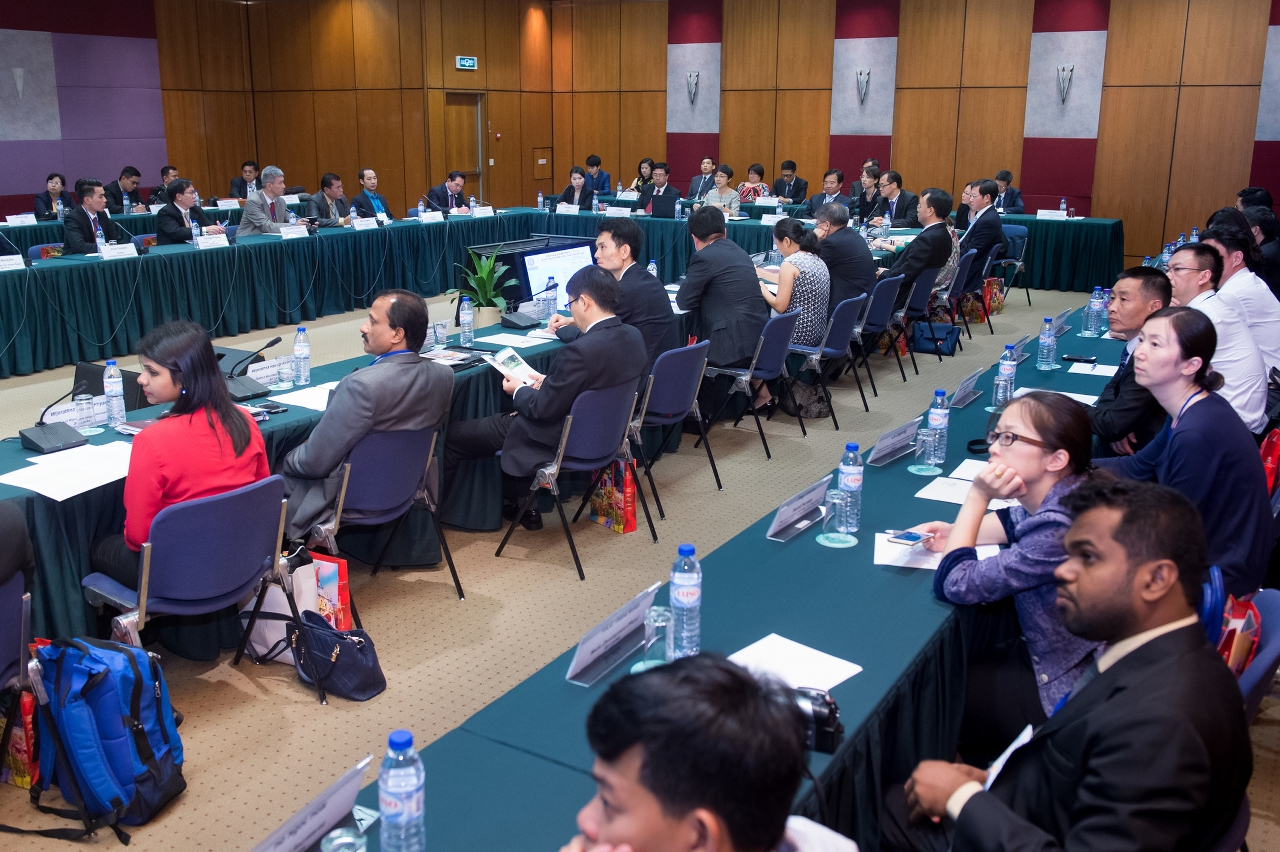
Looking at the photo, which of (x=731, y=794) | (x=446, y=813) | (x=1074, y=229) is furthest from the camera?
(x=1074, y=229)

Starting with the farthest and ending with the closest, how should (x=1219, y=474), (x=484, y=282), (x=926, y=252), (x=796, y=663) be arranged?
(x=926, y=252)
(x=484, y=282)
(x=1219, y=474)
(x=796, y=663)

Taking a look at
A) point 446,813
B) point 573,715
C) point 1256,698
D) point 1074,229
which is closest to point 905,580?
point 1256,698

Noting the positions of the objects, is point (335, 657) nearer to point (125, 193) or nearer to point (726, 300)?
point (726, 300)

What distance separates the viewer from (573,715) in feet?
6.12

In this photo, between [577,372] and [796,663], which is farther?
[577,372]

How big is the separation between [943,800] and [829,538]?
1042 mm

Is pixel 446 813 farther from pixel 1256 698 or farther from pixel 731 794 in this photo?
pixel 1256 698

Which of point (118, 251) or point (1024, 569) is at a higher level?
point (118, 251)

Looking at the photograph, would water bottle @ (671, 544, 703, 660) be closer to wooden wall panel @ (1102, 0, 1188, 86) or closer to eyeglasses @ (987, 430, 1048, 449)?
eyeglasses @ (987, 430, 1048, 449)

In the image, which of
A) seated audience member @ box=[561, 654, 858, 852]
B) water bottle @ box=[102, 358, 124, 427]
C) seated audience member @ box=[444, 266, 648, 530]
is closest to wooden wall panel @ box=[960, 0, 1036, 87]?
seated audience member @ box=[444, 266, 648, 530]

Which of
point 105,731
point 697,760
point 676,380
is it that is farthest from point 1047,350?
point 697,760

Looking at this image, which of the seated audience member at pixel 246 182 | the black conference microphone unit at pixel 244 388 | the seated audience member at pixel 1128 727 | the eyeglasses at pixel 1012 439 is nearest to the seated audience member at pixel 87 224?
the seated audience member at pixel 246 182

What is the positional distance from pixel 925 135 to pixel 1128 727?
1229 cm

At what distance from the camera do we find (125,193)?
35.7ft
